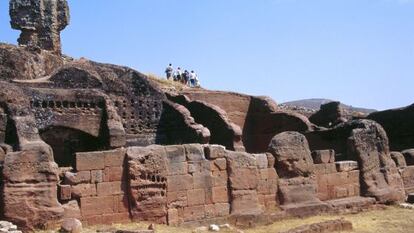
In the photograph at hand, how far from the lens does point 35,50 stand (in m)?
22.7

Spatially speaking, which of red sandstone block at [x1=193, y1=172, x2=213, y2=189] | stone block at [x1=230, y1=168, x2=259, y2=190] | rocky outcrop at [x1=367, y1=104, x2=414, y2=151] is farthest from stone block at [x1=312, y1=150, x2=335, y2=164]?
rocky outcrop at [x1=367, y1=104, x2=414, y2=151]

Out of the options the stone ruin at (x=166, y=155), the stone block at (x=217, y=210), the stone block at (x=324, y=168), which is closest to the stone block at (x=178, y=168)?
the stone ruin at (x=166, y=155)

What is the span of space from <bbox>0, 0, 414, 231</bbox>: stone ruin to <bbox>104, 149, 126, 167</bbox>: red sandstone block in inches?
0.7

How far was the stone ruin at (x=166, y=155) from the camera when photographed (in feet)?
29.3

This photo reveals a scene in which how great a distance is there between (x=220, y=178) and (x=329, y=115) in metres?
13.5

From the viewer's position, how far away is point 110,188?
923 centimetres

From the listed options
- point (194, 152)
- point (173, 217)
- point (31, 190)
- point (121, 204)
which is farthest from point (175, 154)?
point (31, 190)

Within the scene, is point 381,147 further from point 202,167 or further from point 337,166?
point 202,167

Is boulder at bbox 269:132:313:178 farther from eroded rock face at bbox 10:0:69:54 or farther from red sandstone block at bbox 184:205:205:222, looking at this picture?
eroded rock face at bbox 10:0:69:54

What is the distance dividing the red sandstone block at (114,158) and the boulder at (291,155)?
3721mm

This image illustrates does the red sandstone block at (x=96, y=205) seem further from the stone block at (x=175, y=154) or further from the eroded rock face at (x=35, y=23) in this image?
the eroded rock face at (x=35, y=23)

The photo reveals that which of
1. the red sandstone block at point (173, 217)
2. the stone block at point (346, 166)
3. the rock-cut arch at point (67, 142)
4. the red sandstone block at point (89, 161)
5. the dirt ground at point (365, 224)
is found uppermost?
the rock-cut arch at point (67, 142)

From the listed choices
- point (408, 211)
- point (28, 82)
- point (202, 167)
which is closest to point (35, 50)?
point (28, 82)

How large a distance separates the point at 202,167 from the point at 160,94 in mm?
9195
